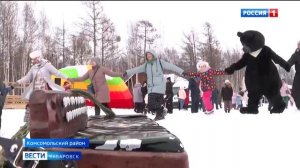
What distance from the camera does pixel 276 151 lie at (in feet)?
11.8

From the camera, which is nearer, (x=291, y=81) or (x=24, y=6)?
(x=291, y=81)

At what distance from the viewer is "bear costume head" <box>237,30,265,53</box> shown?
157 centimetres

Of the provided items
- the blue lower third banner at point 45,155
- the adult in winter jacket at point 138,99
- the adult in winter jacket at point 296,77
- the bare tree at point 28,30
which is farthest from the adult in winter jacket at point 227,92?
the bare tree at point 28,30

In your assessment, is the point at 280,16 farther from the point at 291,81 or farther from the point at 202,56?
the point at 202,56

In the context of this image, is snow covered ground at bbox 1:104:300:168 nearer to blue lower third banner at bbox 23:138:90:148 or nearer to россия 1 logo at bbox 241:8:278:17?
россия 1 logo at bbox 241:8:278:17

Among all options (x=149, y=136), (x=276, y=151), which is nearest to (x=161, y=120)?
(x=276, y=151)

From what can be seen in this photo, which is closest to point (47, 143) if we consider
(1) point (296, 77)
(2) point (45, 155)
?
(2) point (45, 155)

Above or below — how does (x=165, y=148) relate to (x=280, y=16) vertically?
below

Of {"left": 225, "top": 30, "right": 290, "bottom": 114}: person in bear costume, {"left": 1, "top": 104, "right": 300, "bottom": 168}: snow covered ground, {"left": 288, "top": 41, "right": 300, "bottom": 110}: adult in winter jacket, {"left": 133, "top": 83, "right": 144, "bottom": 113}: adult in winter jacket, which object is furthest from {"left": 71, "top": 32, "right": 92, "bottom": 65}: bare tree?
{"left": 225, "top": 30, "right": 290, "bottom": 114}: person in bear costume

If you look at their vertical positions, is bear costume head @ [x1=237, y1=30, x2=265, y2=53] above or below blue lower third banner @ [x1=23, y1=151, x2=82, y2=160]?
above

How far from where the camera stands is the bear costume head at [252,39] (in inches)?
61.8

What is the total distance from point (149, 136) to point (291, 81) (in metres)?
0.72

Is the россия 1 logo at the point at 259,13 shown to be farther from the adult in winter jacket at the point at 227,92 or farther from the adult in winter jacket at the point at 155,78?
the adult in winter jacket at the point at 155,78

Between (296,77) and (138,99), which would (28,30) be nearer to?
(138,99)
